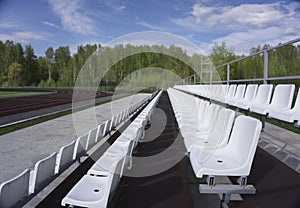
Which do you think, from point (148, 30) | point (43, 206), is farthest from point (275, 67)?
point (43, 206)

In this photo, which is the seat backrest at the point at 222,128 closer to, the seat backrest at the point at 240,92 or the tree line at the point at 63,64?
the seat backrest at the point at 240,92

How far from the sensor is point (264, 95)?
374 cm

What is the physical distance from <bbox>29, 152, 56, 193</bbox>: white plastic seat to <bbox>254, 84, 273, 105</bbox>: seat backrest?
2.91 meters

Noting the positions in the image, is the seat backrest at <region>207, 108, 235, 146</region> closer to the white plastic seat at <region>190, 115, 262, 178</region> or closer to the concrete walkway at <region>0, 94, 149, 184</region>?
the white plastic seat at <region>190, 115, 262, 178</region>

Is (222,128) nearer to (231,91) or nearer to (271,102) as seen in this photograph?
(271,102)

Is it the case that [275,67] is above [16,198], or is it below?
above

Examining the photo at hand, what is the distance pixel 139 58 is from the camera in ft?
61.1

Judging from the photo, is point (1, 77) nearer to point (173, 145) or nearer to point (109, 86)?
point (109, 86)

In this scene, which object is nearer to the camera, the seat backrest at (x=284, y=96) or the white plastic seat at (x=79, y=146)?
the white plastic seat at (x=79, y=146)

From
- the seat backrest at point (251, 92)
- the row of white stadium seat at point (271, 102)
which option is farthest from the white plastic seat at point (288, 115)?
the seat backrest at point (251, 92)

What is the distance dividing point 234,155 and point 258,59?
260 inches

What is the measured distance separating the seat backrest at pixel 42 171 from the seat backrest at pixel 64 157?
0.42 ft

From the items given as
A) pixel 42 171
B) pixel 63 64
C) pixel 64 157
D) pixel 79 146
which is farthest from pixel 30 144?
pixel 63 64

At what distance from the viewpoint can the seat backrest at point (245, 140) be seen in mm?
1870
